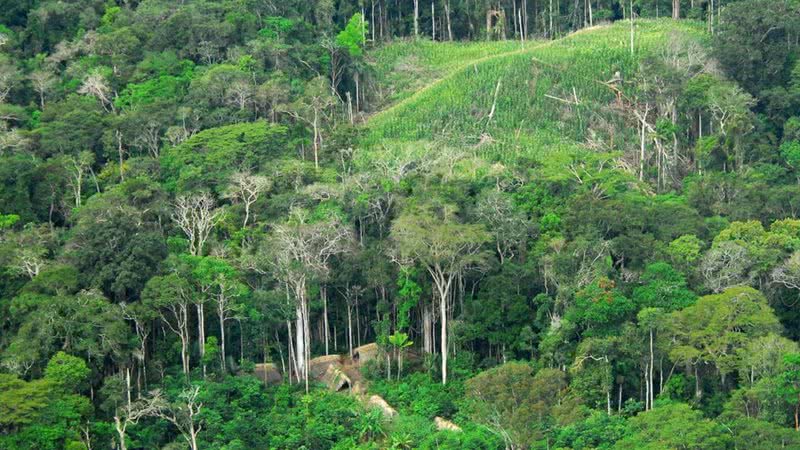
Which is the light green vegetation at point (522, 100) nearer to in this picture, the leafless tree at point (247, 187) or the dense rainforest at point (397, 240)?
the dense rainforest at point (397, 240)

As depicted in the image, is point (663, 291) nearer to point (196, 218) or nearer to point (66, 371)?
point (196, 218)

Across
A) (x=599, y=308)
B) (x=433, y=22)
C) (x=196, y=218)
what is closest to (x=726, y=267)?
(x=599, y=308)

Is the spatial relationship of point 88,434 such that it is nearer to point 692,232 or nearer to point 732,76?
point 692,232

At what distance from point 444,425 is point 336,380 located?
4.33m

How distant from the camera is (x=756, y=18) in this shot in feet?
216

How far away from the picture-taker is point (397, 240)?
5588 cm

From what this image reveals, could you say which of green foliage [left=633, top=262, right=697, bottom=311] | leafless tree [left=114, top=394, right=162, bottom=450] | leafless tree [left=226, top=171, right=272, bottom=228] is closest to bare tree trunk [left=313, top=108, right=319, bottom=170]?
leafless tree [left=226, top=171, right=272, bottom=228]

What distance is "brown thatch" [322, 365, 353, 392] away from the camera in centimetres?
5594

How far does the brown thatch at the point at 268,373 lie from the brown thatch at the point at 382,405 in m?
3.14

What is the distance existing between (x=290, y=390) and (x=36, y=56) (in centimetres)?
2374

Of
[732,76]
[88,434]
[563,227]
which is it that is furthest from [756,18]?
[88,434]

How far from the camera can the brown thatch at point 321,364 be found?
5662 cm

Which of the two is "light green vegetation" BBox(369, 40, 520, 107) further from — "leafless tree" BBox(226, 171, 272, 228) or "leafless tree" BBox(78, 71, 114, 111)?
"leafless tree" BBox(226, 171, 272, 228)

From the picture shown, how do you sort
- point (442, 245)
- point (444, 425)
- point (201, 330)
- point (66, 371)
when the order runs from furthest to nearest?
point (201, 330), point (442, 245), point (444, 425), point (66, 371)
